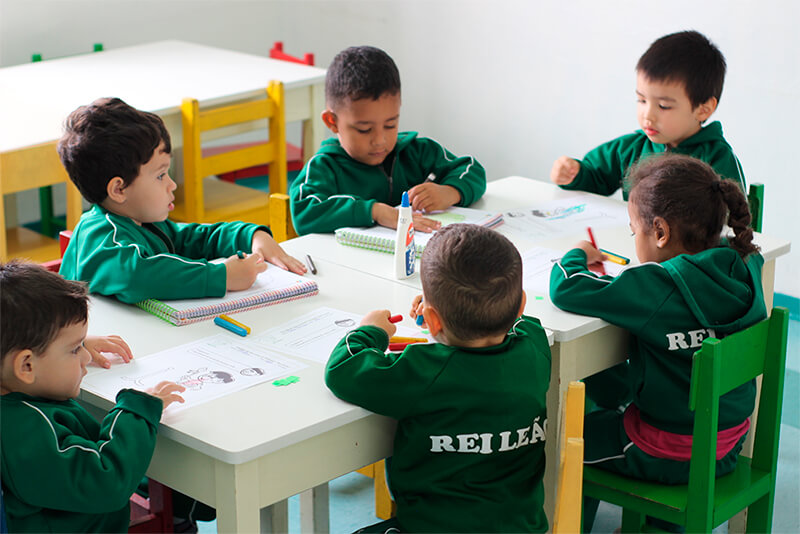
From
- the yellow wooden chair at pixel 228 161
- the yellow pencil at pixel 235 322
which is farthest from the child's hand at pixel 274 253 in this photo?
the yellow wooden chair at pixel 228 161

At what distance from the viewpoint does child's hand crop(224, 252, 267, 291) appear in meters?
2.11

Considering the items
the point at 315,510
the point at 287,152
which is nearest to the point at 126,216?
the point at 315,510

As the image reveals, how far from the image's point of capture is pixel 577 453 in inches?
60.9


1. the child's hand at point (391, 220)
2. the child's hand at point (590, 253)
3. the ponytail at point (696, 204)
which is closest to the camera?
the ponytail at point (696, 204)

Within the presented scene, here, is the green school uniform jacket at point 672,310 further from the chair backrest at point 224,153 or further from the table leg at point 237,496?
the chair backrest at point 224,153

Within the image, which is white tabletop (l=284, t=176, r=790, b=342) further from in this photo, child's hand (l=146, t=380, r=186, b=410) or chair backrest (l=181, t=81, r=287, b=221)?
chair backrest (l=181, t=81, r=287, b=221)

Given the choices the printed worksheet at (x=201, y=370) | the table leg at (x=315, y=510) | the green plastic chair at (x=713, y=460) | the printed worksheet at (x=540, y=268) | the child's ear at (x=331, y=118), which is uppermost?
the child's ear at (x=331, y=118)

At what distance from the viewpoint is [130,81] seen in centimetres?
416

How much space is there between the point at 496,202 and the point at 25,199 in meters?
3.15

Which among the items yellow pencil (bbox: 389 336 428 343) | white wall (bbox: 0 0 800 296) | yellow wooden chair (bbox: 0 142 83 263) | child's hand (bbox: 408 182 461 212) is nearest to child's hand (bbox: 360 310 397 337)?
yellow pencil (bbox: 389 336 428 343)

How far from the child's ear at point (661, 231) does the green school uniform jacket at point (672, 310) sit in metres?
0.07

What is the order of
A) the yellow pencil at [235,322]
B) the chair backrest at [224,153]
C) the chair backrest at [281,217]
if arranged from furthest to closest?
the chair backrest at [224,153]
the chair backrest at [281,217]
the yellow pencil at [235,322]

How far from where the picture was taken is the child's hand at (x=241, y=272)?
211 centimetres

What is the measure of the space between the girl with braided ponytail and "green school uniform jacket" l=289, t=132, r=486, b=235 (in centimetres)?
67
